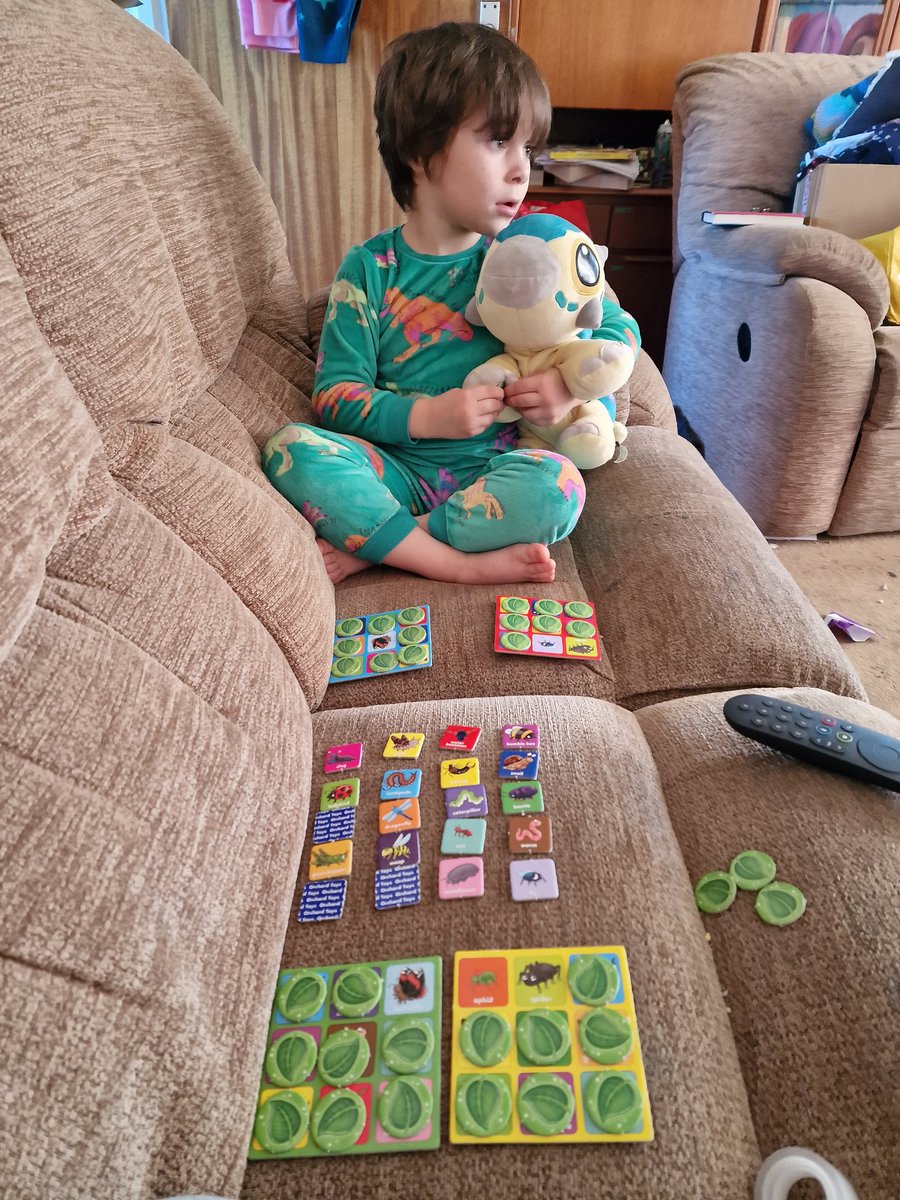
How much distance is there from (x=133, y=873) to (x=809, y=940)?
50 centimetres

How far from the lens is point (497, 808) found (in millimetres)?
713

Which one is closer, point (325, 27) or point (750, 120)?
point (325, 27)

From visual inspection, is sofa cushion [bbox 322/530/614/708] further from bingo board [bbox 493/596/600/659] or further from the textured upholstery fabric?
the textured upholstery fabric

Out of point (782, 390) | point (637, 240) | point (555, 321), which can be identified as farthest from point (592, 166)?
point (555, 321)

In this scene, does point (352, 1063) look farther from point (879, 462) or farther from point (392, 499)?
point (879, 462)

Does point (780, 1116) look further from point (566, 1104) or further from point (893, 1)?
point (893, 1)

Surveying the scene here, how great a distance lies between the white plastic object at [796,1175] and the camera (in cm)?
46

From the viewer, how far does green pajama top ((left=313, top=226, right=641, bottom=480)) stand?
120 cm

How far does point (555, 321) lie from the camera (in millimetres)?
1066

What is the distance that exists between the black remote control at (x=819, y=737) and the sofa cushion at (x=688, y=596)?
0.12 m

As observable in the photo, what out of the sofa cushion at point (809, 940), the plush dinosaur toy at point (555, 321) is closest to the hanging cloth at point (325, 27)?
the plush dinosaur toy at point (555, 321)

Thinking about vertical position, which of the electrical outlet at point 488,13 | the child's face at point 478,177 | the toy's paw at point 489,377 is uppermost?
the electrical outlet at point 488,13

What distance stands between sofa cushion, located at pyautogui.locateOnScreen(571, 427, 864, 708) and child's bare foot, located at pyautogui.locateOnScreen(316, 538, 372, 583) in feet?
1.06

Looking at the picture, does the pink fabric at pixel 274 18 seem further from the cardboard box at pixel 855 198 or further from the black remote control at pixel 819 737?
the black remote control at pixel 819 737
